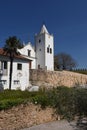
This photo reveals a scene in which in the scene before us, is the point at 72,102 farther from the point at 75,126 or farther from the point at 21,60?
the point at 21,60

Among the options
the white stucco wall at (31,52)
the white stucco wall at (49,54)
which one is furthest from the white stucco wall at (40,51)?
the white stucco wall at (31,52)

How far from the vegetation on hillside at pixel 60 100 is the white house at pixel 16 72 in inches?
666

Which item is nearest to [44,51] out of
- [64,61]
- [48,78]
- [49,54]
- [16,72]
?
[49,54]

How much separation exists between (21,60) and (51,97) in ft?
66.7

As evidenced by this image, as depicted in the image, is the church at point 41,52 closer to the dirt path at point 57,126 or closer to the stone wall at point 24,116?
the stone wall at point 24,116

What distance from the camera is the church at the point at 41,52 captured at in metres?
53.8

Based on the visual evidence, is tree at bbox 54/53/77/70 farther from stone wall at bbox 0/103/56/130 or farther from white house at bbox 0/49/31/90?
stone wall at bbox 0/103/56/130

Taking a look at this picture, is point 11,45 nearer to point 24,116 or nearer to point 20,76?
point 20,76

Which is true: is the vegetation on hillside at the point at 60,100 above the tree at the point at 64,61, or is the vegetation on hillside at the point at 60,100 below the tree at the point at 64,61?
below

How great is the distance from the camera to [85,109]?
54.4 feet

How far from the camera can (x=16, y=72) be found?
3897 cm

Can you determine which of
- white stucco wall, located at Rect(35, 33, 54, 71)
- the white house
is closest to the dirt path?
the white house

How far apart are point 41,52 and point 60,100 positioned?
3550 centimetres

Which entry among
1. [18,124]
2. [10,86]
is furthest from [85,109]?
[10,86]
